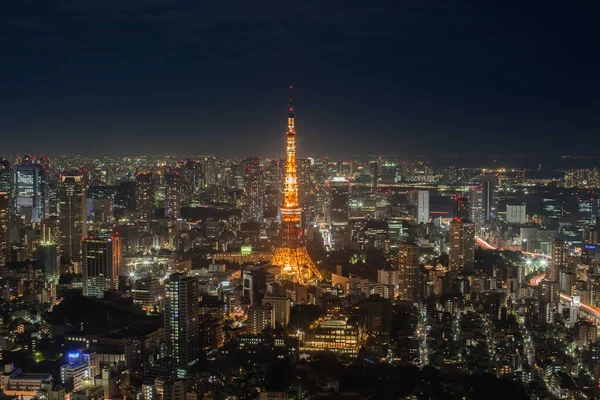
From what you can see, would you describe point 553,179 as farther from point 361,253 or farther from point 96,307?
point 96,307

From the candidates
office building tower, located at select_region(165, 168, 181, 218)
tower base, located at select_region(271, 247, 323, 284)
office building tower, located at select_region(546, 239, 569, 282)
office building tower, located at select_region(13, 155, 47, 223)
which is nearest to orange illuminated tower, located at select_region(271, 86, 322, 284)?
tower base, located at select_region(271, 247, 323, 284)

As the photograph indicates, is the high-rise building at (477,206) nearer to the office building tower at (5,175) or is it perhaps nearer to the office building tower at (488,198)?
the office building tower at (488,198)

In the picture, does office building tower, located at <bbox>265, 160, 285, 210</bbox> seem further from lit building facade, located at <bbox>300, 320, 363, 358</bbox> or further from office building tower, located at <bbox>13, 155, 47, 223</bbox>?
lit building facade, located at <bbox>300, 320, 363, 358</bbox>

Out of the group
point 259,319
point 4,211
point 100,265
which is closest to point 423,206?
point 100,265

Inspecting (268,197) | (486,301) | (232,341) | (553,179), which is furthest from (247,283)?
(268,197)

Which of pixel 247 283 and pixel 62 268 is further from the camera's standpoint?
pixel 62 268

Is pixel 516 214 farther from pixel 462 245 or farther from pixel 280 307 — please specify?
pixel 280 307

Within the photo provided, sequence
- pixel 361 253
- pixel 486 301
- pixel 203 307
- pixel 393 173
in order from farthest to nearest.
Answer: pixel 393 173, pixel 361 253, pixel 486 301, pixel 203 307
